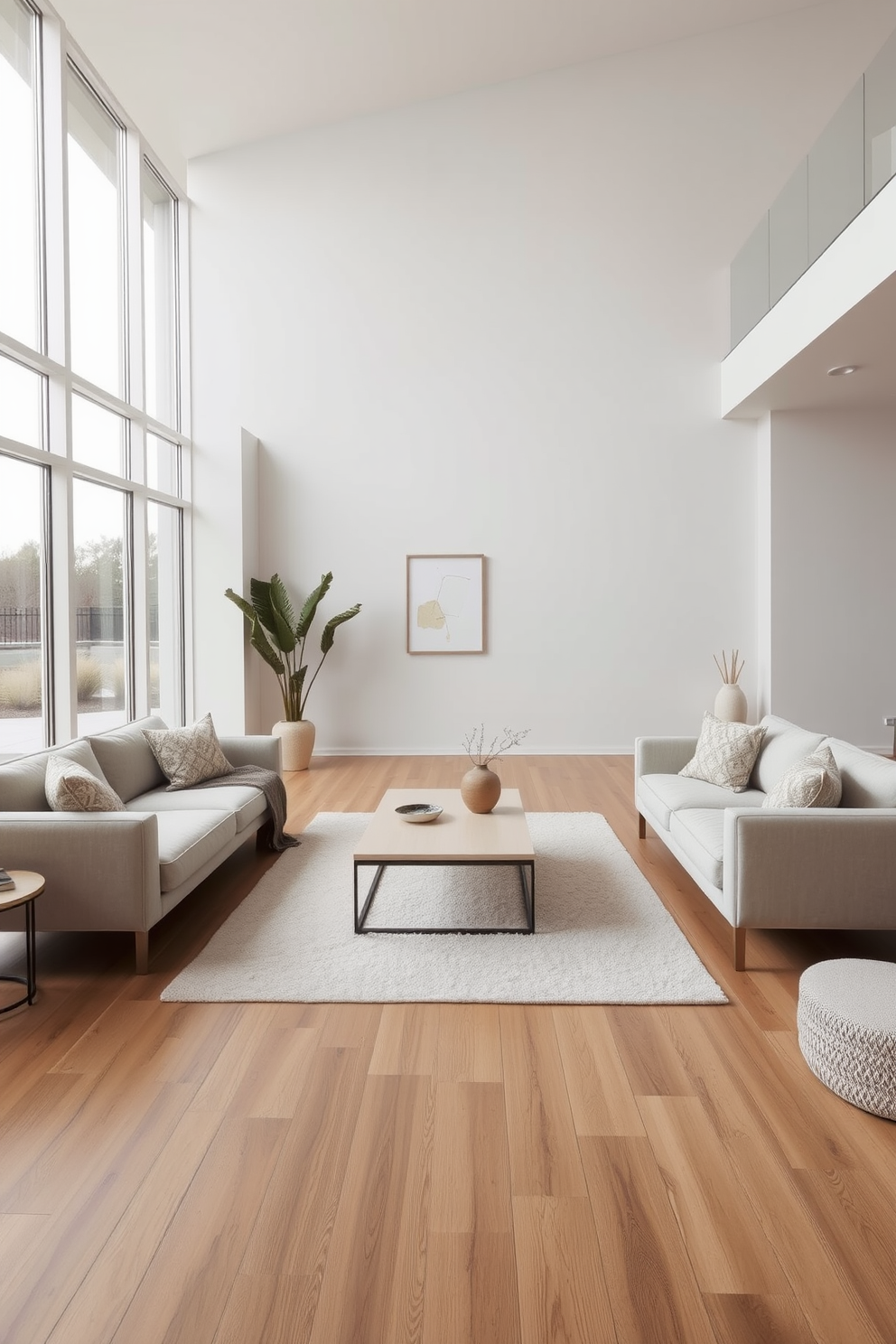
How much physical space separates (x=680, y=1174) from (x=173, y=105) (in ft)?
25.6

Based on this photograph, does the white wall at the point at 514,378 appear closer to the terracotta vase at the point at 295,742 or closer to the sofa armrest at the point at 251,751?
the terracotta vase at the point at 295,742

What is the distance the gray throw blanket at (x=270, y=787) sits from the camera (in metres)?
4.64

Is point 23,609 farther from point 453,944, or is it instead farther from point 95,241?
point 453,944

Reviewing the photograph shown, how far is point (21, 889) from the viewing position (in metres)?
2.80

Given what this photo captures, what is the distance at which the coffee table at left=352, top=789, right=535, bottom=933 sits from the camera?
3.41 metres

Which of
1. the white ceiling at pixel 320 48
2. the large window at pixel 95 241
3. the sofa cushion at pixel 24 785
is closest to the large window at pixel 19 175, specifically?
the large window at pixel 95 241

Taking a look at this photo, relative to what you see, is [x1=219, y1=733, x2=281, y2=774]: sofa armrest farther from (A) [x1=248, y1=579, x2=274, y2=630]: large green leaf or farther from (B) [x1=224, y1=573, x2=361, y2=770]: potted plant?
(A) [x1=248, y1=579, x2=274, y2=630]: large green leaf

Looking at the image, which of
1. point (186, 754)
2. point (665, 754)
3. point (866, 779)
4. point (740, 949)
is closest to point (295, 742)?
point (186, 754)

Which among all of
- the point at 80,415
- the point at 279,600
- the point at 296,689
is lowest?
the point at 296,689

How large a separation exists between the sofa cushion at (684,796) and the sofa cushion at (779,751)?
89 mm

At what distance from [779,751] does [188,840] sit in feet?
9.25

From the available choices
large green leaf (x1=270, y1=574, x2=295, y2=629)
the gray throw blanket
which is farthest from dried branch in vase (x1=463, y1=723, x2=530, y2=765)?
the gray throw blanket

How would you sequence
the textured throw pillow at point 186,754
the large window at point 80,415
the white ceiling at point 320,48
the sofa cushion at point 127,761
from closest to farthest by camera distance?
the sofa cushion at point 127,761
the textured throw pillow at point 186,754
the large window at point 80,415
the white ceiling at point 320,48

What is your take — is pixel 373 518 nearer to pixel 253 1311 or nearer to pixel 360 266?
pixel 360 266
